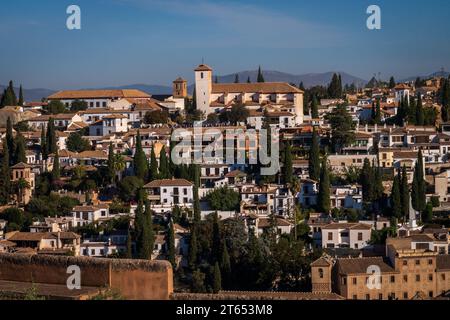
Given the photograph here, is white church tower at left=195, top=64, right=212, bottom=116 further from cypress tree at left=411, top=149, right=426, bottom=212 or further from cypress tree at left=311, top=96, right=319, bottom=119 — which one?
cypress tree at left=411, top=149, right=426, bottom=212

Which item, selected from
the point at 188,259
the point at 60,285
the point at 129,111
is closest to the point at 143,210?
the point at 188,259

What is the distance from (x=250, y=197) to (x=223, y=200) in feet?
3.17

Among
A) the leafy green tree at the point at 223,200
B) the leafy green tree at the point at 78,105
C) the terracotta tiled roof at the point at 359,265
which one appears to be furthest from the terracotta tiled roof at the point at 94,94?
the terracotta tiled roof at the point at 359,265

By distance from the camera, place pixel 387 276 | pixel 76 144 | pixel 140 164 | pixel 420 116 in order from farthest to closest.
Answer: pixel 420 116 < pixel 76 144 < pixel 140 164 < pixel 387 276

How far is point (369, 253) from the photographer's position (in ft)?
79.2

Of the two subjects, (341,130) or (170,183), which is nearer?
(170,183)

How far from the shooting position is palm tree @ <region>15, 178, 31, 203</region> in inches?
1197

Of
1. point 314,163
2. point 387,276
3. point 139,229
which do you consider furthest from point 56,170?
point 387,276

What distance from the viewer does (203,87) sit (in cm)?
4319

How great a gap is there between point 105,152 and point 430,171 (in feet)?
40.4

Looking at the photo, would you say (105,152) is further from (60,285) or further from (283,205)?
(60,285)

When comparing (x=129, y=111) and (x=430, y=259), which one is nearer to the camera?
(x=430, y=259)

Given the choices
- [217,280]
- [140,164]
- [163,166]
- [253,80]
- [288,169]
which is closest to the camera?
[217,280]

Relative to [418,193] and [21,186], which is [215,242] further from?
[21,186]
